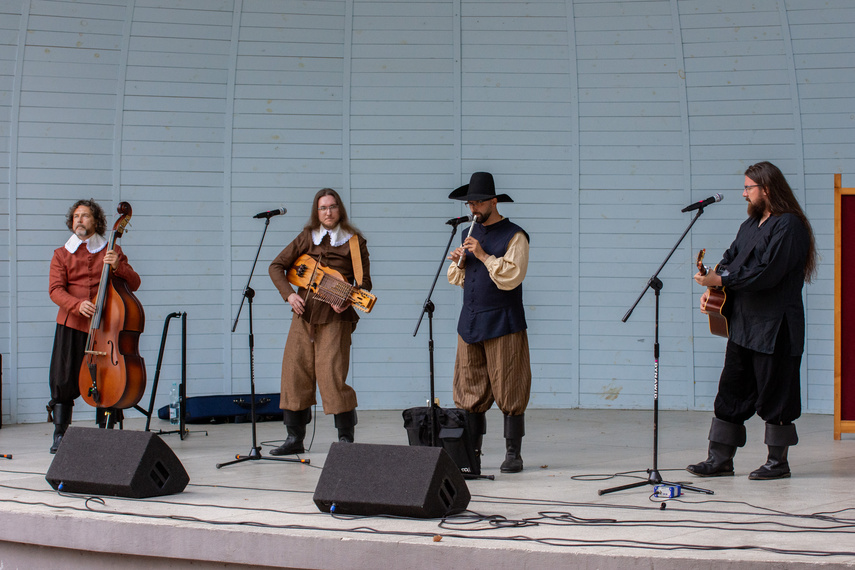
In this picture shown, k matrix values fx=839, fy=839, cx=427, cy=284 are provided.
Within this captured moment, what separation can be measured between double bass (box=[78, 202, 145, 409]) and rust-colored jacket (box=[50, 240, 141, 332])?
22cm

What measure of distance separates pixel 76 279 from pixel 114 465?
1947 millimetres

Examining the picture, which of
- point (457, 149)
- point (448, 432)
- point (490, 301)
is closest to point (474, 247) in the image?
point (490, 301)

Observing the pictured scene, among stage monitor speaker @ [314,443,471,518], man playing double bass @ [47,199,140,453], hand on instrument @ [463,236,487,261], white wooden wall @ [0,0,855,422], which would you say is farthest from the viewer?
white wooden wall @ [0,0,855,422]

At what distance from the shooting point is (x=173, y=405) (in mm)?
6426

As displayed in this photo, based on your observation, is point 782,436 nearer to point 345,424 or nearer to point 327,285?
point 345,424

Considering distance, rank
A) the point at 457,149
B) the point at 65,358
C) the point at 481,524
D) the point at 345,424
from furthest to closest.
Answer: the point at 457,149, the point at 65,358, the point at 345,424, the point at 481,524

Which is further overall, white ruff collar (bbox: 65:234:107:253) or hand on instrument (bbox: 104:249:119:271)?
white ruff collar (bbox: 65:234:107:253)

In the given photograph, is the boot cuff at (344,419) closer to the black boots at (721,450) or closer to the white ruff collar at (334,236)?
the white ruff collar at (334,236)

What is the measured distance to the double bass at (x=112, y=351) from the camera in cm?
474

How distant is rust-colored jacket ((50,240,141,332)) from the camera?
501 cm

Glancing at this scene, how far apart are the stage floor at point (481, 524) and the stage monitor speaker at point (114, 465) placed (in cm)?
6

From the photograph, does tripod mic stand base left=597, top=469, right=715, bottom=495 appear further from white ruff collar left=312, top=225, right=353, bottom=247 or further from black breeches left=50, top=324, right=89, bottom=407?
black breeches left=50, top=324, right=89, bottom=407

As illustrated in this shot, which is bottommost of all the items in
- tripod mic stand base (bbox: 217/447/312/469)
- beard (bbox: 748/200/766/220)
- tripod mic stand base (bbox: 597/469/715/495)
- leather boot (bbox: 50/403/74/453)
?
tripod mic stand base (bbox: 217/447/312/469)

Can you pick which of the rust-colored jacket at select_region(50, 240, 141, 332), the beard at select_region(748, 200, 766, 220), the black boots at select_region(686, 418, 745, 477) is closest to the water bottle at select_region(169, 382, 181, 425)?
the rust-colored jacket at select_region(50, 240, 141, 332)
